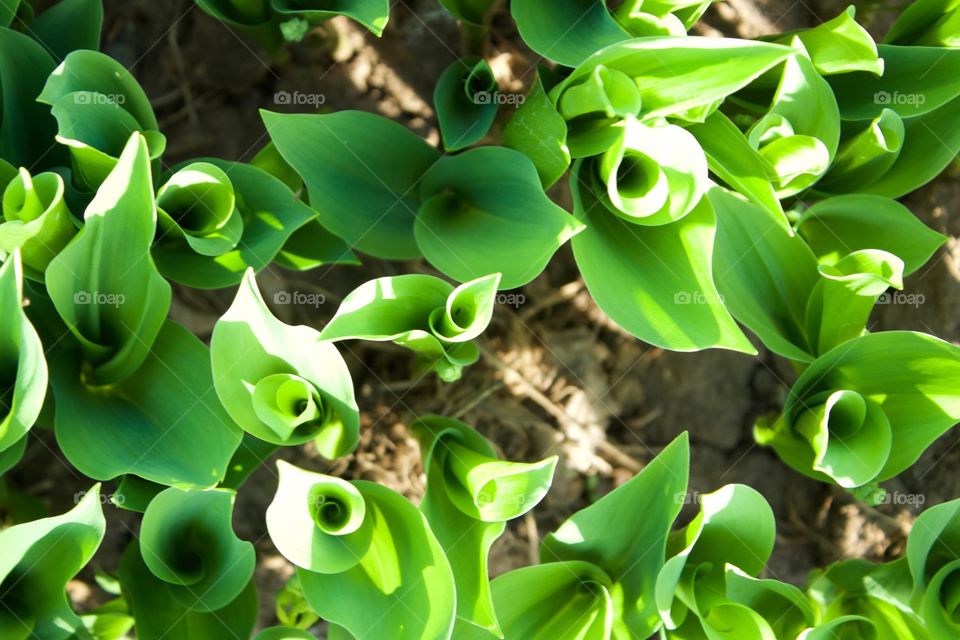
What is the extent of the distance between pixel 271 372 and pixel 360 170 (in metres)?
0.25

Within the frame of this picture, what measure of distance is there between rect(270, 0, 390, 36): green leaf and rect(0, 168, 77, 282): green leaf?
0.99ft

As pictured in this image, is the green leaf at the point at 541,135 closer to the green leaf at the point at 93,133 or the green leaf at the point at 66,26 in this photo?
the green leaf at the point at 93,133

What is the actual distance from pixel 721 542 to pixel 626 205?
1.27 ft

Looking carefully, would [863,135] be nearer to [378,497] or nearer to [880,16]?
[880,16]

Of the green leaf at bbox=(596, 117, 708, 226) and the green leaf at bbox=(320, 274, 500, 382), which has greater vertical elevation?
the green leaf at bbox=(596, 117, 708, 226)

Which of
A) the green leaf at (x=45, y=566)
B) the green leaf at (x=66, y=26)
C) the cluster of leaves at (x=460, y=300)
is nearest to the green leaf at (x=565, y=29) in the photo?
the cluster of leaves at (x=460, y=300)

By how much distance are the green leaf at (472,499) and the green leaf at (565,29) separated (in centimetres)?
42

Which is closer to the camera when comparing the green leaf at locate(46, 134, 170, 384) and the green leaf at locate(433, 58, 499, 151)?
the green leaf at locate(46, 134, 170, 384)

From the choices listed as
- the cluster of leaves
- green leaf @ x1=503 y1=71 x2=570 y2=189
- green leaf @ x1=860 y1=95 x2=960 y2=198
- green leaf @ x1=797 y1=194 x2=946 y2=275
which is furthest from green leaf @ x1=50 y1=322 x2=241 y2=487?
green leaf @ x1=860 y1=95 x2=960 y2=198

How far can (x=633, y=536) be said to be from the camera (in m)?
0.88

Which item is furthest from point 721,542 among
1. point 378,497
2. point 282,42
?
point 282,42

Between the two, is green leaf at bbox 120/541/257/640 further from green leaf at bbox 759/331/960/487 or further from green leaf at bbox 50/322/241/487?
green leaf at bbox 759/331/960/487

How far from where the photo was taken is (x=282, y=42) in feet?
3.33

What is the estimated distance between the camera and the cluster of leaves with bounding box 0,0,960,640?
2.46 feet
